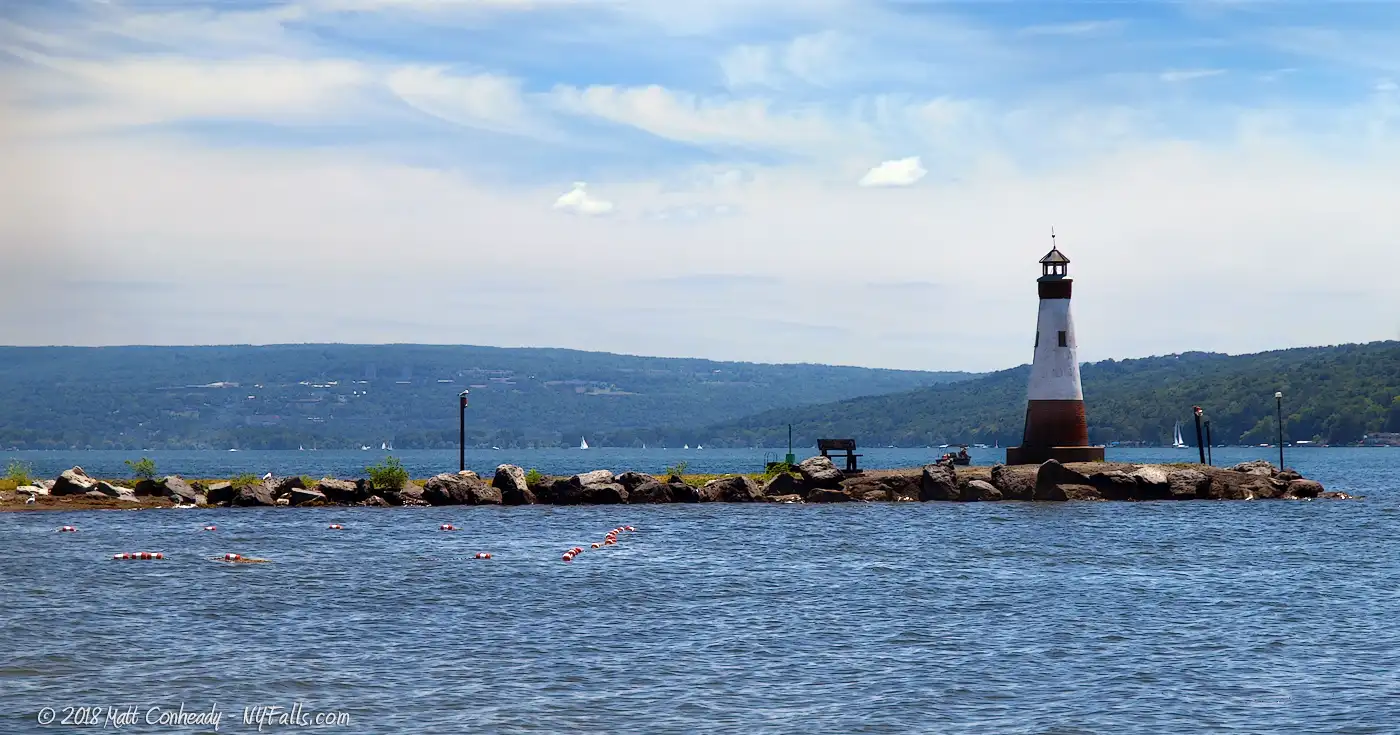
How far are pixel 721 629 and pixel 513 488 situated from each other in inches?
1673

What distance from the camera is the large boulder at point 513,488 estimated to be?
7488 centimetres

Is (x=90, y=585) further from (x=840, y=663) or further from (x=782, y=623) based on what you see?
(x=840, y=663)

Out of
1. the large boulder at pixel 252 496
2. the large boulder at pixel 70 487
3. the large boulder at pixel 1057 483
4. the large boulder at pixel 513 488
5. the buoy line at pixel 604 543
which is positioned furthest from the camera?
the large boulder at pixel 513 488

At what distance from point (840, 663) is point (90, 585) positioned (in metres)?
21.7

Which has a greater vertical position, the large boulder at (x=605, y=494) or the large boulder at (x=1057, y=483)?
the large boulder at (x=1057, y=483)

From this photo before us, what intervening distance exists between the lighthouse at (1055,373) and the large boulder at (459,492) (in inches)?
1025

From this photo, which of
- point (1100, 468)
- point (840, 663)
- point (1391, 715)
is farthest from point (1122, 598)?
point (1100, 468)

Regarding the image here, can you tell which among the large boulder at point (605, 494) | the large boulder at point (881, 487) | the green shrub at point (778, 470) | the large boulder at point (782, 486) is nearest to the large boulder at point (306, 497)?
the large boulder at point (605, 494)

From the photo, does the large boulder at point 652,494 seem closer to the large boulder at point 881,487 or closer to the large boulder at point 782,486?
the large boulder at point 782,486

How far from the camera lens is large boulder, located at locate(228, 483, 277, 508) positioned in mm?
72375

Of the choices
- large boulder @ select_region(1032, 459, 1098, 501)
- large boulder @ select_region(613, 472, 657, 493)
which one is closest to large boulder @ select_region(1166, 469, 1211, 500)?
large boulder @ select_region(1032, 459, 1098, 501)

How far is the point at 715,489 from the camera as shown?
249 feet

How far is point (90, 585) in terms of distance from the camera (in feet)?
133

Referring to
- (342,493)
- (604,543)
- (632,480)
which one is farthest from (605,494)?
(604,543)
